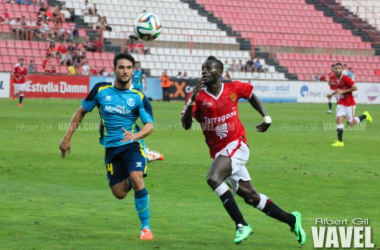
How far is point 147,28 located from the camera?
13.1m

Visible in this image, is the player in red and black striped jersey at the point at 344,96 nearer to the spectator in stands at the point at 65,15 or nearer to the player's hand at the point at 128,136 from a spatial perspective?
the player's hand at the point at 128,136

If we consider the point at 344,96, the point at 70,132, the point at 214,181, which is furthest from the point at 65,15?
the point at 214,181

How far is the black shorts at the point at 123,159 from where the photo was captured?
28.6ft

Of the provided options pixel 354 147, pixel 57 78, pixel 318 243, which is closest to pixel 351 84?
pixel 354 147

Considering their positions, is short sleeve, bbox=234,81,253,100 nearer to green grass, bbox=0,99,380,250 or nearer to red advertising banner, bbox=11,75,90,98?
green grass, bbox=0,99,380,250

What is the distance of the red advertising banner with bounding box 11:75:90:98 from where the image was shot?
4100 centimetres

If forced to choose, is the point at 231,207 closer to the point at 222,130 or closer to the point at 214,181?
the point at 214,181

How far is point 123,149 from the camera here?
8766 millimetres

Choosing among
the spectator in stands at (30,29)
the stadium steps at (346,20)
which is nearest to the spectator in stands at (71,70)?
the spectator in stands at (30,29)

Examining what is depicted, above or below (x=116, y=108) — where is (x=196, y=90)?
above

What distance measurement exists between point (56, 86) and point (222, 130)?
112ft

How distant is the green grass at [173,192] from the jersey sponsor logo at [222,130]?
1164 millimetres

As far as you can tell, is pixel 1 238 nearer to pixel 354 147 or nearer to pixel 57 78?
pixel 354 147

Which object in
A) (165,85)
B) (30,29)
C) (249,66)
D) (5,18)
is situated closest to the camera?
(5,18)
